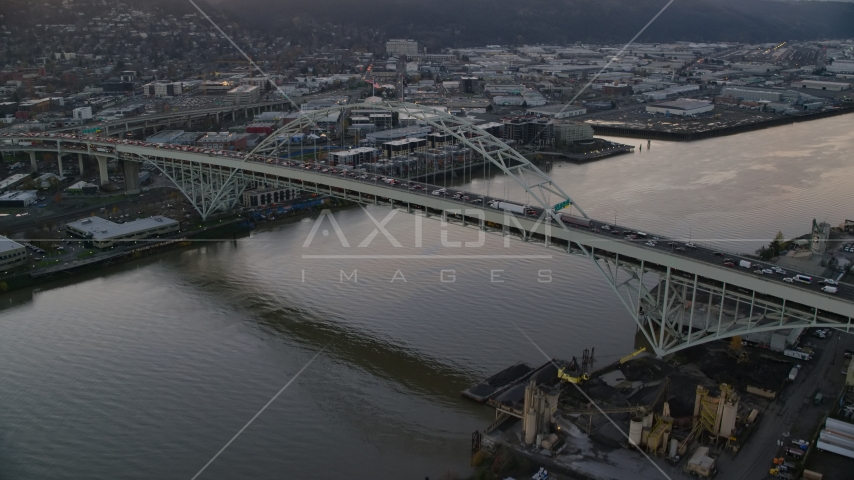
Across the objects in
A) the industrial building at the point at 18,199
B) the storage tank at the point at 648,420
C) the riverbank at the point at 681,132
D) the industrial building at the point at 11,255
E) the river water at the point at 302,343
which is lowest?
the river water at the point at 302,343

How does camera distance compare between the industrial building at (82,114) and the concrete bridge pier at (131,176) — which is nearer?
the concrete bridge pier at (131,176)

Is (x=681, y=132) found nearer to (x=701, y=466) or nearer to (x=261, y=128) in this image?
(x=261, y=128)

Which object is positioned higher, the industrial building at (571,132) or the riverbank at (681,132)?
the industrial building at (571,132)

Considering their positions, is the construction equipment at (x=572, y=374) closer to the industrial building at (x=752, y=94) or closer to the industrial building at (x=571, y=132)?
the industrial building at (x=571, y=132)

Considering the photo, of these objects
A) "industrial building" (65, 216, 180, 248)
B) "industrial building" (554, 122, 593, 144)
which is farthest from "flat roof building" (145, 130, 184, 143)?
"industrial building" (554, 122, 593, 144)

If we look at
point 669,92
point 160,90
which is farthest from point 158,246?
point 669,92

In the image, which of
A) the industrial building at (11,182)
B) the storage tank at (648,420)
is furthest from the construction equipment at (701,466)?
the industrial building at (11,182)
